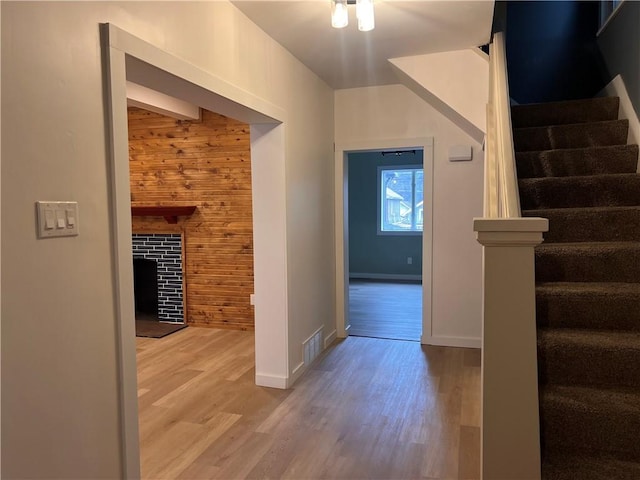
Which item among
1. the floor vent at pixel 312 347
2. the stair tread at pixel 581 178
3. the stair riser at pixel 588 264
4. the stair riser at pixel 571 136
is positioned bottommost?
the floor vent at pixel 312 347

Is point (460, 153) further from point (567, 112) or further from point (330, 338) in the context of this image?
point (330, 338)

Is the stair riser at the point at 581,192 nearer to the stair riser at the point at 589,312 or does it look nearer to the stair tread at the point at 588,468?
the stair riser at the point at 589,312

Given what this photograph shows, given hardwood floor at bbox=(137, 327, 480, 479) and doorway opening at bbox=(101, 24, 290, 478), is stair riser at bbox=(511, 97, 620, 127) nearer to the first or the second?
doorway opening at bbox=(101, 24, 290, 478)

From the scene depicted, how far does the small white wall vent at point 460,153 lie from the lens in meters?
3.91

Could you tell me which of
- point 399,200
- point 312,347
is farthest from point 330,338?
point 399,200

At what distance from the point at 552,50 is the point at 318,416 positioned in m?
3.86

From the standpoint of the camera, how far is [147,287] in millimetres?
5113

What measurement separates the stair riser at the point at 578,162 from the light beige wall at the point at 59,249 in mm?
2329

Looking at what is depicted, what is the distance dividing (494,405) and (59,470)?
1.43 m

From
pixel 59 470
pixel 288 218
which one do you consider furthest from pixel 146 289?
pixel 59 470

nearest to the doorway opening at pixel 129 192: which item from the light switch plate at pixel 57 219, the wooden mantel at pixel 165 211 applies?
the light switch plate at pixel 57 219

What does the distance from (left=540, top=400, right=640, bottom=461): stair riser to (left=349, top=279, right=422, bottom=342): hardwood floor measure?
103 inches

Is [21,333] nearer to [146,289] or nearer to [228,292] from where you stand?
[228,292]

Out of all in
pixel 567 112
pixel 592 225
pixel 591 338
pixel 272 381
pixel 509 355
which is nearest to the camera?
pixel 509 355
